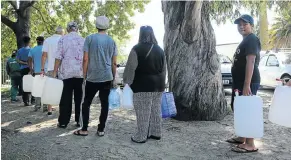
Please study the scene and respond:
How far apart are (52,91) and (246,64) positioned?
11.5 ft

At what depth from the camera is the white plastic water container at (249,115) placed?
473cm

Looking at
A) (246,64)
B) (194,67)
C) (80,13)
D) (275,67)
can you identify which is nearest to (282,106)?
(246,64)

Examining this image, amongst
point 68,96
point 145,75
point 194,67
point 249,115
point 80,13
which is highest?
point 80,13

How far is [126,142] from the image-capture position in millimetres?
5527

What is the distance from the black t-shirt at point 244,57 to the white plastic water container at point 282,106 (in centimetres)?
55

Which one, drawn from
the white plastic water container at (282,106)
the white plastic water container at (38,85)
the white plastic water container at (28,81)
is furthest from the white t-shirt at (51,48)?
the white plastic water container at (282,106)

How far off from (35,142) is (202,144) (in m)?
2.62

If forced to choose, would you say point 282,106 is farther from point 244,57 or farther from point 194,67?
point 194,67

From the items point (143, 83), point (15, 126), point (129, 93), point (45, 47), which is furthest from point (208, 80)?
point (15, 126)

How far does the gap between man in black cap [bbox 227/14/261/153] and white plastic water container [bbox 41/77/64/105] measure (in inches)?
123

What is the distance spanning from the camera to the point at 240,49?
493 centimetres

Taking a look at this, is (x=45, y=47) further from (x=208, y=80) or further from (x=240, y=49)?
(x=240, y=49)

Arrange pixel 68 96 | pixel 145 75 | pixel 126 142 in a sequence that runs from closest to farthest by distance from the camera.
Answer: pixel 145 75 < pixel 126 142 < pixel 68 96

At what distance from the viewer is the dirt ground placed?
190 inches
